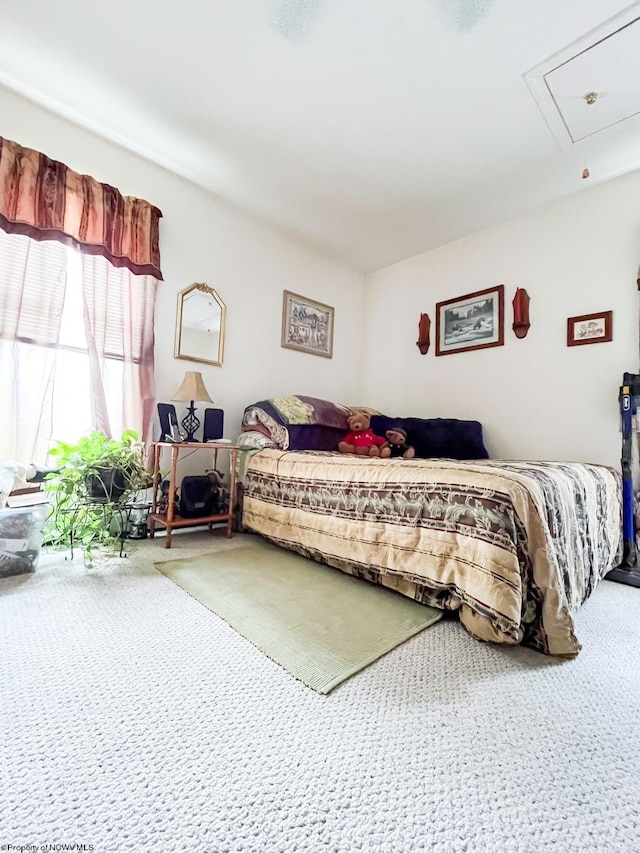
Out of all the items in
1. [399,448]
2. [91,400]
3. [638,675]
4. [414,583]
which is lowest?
[638,675]

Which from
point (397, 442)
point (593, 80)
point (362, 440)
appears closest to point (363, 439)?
point (362, 440)

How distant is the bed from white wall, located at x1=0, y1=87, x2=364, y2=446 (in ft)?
3.79

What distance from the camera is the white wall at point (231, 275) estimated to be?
2.16 metres

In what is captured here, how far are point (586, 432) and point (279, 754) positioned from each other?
2518 millimetres

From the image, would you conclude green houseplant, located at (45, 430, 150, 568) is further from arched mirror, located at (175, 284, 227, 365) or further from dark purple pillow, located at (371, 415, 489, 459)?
dark purple pillow, located at (371, 415, 489, 459)

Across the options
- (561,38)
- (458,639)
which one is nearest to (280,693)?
(458,639)

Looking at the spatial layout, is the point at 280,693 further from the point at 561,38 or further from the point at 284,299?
the point at 284,299

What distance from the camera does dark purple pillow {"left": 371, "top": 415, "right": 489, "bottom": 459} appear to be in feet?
8.61

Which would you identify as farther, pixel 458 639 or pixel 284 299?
pixel 284 299

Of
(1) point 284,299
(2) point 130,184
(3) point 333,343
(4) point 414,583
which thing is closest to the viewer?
(4) point 414,583

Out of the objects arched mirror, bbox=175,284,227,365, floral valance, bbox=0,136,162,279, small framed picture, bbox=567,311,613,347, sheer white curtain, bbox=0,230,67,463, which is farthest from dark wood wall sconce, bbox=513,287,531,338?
sheer white curtain, bbox=0,230,67,463

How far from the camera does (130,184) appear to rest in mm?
2352

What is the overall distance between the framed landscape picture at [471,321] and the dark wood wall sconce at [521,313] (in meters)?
0.11

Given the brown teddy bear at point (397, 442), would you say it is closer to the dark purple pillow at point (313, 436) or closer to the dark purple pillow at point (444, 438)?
the dark purple pillow at point (444, 438)
